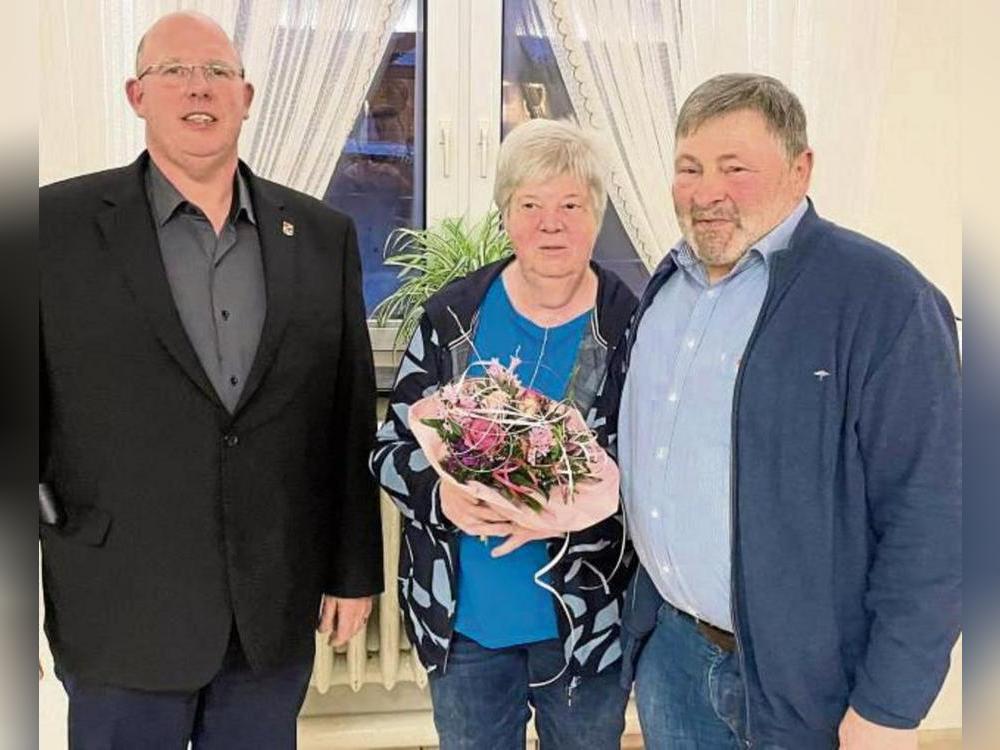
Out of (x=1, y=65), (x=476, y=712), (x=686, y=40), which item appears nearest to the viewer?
(x=1, y=65)

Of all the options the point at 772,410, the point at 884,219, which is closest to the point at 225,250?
the point at 772,410

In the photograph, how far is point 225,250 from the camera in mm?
1682

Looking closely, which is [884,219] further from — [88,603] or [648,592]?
[88,603]

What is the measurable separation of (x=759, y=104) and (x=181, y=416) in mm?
1099

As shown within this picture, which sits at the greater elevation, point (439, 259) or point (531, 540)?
point (439, 259)

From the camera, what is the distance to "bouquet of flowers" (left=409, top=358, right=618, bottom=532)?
1541 millimetres

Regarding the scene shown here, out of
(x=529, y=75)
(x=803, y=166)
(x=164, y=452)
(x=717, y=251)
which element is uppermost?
(x=529, y=75)

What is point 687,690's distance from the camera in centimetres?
158

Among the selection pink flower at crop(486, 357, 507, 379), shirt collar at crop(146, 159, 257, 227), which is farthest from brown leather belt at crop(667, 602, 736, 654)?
shirt collar at crop(146, 159, 257, 227)

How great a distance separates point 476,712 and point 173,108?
4.11 feet

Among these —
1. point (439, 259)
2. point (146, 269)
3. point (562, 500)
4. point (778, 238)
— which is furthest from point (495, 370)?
point (439, 259)

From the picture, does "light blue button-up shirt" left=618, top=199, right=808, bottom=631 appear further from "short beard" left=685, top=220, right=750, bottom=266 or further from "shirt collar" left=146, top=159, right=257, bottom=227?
"shirt collar" left=146, top=159, right=257, bottom=227

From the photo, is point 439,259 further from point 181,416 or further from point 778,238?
point 778,238

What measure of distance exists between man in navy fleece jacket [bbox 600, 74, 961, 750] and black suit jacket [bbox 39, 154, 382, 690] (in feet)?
2.07
